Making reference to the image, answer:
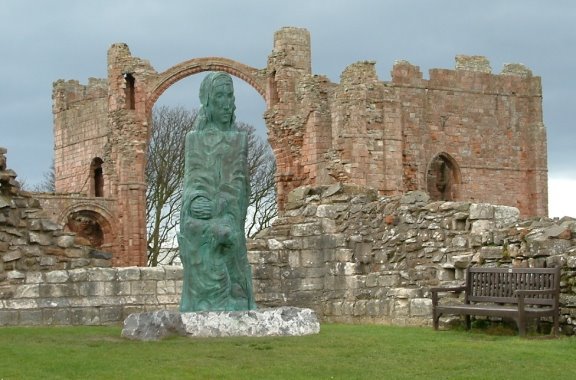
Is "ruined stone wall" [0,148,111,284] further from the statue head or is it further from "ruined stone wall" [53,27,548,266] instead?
"ruined stone wall" [53,27,548,266]

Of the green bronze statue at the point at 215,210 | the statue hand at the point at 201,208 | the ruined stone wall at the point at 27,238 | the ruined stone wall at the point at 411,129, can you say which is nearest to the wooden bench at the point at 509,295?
the green bronze statue at the point at 215,210

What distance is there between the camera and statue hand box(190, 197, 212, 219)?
1411cm

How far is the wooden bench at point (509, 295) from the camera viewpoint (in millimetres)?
13672

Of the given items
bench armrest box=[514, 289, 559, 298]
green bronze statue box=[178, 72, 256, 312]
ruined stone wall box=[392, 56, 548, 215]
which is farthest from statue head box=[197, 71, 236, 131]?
ruined stone wall box=[392, 56, 548, 215]

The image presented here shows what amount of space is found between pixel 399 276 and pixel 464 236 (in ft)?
4.36

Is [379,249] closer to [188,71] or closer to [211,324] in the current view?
[211,324]

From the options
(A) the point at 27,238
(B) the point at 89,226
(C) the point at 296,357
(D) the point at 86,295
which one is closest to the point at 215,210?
(C) the point at 296,357

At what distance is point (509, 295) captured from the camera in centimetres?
1453

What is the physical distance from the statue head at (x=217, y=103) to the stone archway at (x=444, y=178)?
1112 inches

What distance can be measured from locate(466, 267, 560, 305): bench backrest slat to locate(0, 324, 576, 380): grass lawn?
22.1 inches

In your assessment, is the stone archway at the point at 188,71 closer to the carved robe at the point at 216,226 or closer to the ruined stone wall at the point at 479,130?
the ruined stone wall at the point at 479,130

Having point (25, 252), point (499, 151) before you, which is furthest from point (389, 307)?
point (499, 151)

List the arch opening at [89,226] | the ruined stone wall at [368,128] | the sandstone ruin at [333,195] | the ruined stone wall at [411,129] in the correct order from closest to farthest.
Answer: the sandstone ruin at [333,195], the ruined stone wall at [411,129], the ruined stone wall at [368,128], the arch opening at [89,226]

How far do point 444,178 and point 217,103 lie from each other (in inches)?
1143
